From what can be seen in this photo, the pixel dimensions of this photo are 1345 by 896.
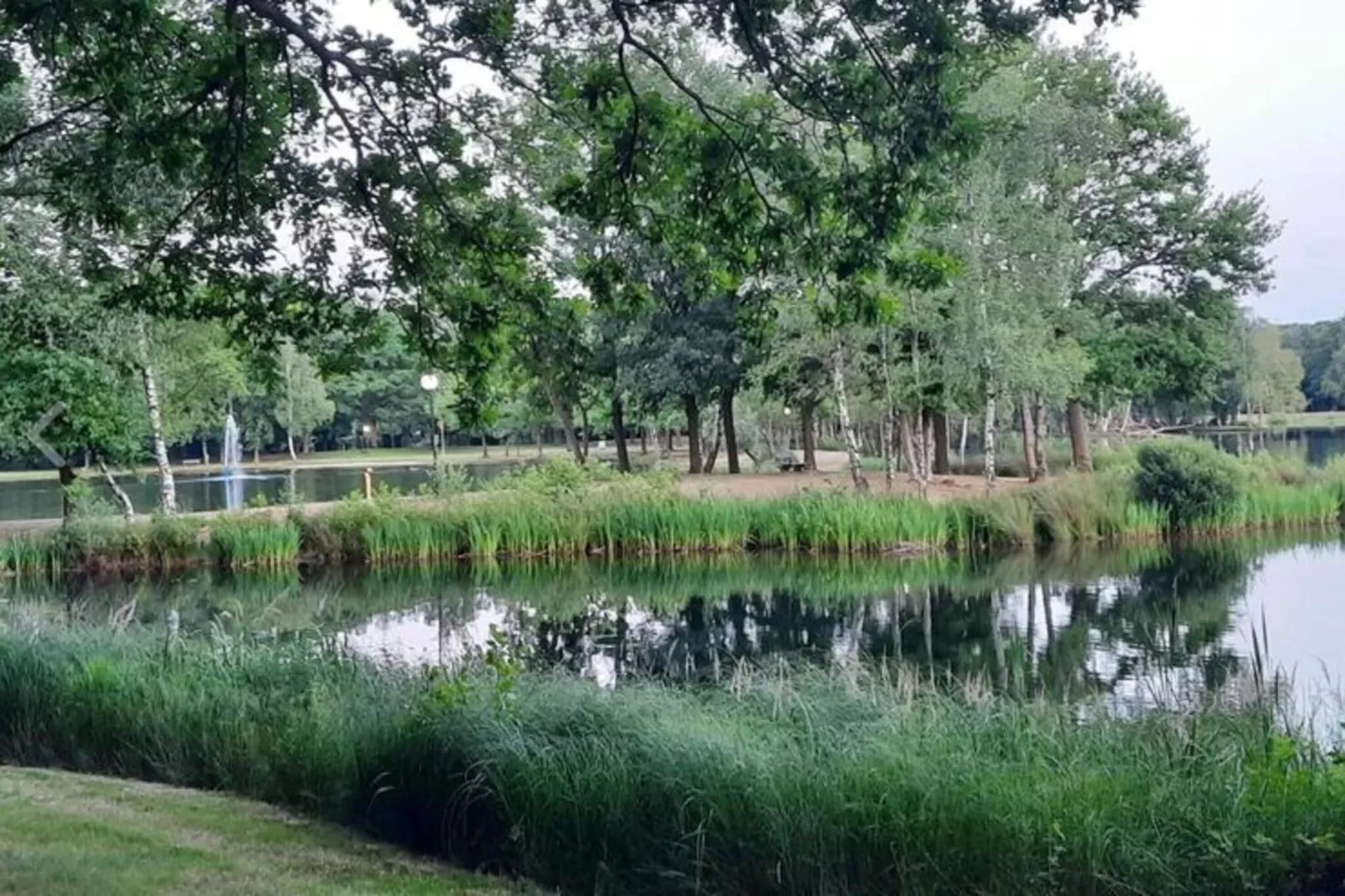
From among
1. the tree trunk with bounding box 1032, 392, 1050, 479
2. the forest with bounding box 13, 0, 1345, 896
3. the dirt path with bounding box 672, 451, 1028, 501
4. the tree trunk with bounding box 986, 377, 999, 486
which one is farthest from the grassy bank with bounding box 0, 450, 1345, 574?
the forest with bounding box 13, 0, 1345, 896

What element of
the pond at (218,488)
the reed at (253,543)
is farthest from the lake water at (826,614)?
the pond at (218,488)

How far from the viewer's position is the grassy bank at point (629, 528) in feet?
74.3

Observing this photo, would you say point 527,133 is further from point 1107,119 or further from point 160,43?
point 1107,119

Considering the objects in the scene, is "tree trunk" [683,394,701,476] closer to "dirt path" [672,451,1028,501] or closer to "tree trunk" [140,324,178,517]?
"dirt path" [672,451,1028,501]

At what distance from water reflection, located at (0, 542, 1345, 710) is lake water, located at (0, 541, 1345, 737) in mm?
56

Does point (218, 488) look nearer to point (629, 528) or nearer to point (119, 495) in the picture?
point (119, 495)

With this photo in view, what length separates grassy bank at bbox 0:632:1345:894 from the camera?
469 cm

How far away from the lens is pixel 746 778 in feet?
18.0

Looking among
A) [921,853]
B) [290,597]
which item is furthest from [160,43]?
[290,597]

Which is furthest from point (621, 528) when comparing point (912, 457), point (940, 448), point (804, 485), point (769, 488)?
point (940, 448)

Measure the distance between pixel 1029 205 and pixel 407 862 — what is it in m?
24.1

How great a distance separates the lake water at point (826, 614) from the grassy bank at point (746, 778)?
1.23 meters

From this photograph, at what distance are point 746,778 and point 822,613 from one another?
11.6m

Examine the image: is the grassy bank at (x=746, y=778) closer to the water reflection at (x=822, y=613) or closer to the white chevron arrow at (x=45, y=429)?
the water reflection at (x=822, y=613)
